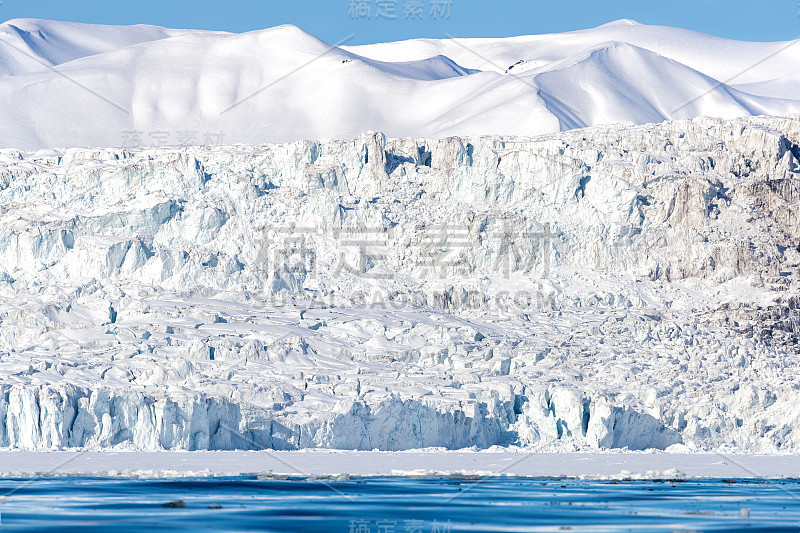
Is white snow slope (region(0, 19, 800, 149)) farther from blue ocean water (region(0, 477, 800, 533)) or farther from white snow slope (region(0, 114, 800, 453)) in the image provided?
blue ocean water (region(0, 477, 800, 533))

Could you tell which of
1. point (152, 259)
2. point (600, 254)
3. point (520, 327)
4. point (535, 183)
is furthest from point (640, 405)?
point (152, 259)

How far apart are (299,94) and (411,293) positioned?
A: 326ft

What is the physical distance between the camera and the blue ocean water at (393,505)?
28.7 m

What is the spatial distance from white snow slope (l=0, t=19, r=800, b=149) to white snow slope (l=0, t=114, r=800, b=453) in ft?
178

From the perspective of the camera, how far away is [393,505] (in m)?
33.6

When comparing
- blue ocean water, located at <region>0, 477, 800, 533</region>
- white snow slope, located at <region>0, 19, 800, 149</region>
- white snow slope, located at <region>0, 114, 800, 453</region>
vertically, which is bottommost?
blue ocean water, located at <region>0, 477, 800, 533</region>

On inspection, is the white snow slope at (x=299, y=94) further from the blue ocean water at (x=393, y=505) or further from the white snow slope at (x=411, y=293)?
the blue ocean water at (x=393, y=505)

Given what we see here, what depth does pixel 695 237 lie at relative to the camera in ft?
279

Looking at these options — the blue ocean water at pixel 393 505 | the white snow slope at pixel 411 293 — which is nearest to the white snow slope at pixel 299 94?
the white snow slope at pixel 411 293

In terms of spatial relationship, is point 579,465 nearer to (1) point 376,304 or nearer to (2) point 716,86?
(1) point 376,304

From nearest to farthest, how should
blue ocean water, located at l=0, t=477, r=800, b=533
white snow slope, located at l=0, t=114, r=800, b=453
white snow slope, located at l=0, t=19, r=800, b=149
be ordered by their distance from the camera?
blue ocean water, located at l=0, t=477, r=800, b=533, white snow slope, located at l=0, t=114, r=800, b=453, white snow slope, located at l=0, t=19, r=800, b=149

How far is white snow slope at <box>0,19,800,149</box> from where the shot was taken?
504 ft

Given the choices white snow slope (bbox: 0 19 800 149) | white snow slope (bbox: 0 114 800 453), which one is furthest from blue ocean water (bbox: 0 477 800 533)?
white snow slope (bbox: 0 19 800 149)

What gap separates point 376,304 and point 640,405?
20005mm
